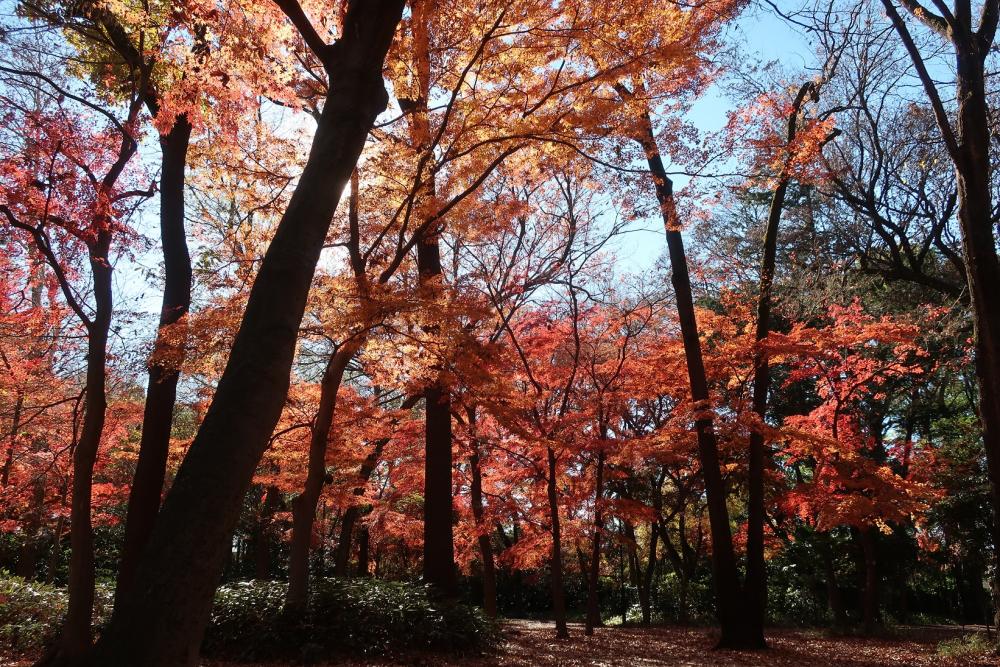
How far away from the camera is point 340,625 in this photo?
23.6ft

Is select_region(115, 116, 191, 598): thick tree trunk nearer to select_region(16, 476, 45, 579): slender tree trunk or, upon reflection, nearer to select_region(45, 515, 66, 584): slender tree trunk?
select_region(45, 515, 66, 584): slender tree trunk

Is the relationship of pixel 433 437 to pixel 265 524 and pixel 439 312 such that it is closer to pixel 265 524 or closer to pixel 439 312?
pixel 439 312

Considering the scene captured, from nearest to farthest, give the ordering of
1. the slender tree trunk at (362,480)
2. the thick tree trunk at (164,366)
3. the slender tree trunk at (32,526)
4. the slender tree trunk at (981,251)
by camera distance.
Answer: the slender tree trunk at (981,251) → the thick tree trunk at (164,366) → the slender tree trunk at (362,480) → the slender tree trunk at (32,526)

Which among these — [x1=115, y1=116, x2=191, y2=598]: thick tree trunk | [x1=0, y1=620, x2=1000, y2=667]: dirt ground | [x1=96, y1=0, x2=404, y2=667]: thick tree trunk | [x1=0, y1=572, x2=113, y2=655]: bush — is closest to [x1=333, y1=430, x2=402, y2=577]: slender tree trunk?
[x1=0, y1=620, x2=1000, y2=667]: dirt ground

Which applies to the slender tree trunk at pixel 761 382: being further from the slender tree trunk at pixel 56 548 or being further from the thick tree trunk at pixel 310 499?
the slender tree trunk at pixel 56 548

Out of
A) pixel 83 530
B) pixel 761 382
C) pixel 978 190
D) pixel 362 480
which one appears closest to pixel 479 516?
pixel 362 480

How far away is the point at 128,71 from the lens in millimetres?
7344

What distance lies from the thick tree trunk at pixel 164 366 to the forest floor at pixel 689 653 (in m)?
1.61

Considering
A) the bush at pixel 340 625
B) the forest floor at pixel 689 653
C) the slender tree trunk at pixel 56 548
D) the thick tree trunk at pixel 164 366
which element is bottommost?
the forest floor at pixel 689 653

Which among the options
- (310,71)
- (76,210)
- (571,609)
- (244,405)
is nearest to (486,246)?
(310,71)

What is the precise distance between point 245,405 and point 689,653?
8.52 metres

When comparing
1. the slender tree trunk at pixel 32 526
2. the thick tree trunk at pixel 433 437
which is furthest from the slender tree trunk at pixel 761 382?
the slender tree trunk at pixel 32 526

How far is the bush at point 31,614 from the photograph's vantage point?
7582 mm

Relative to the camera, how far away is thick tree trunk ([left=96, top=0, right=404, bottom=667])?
7.79 ft
